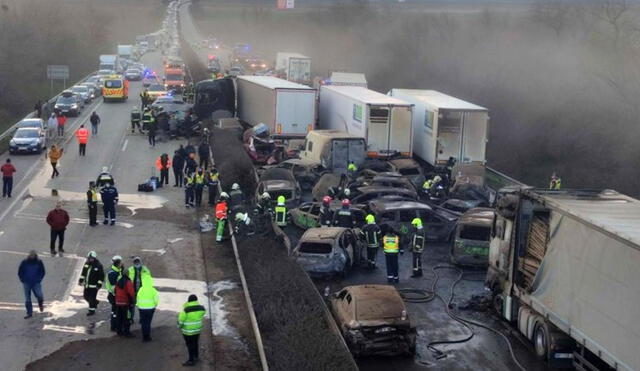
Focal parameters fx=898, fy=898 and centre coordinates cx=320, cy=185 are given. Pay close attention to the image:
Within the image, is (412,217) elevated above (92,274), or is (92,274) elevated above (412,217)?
(92,274)

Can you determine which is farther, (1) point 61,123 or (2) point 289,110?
(1) point 61,123

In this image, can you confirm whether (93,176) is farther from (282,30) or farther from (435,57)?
(282,30)

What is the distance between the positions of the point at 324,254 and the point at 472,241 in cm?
384

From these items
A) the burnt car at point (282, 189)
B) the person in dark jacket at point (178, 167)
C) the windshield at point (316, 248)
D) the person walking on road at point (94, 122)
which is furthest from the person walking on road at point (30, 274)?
the person walking on road at point (94, 122)

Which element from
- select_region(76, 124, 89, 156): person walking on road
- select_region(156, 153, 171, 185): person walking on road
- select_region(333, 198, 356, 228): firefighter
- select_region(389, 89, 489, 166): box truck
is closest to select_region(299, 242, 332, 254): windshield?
select_region(333, 198, 356, 228): firefighter

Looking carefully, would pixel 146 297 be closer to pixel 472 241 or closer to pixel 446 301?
pixel 446 301

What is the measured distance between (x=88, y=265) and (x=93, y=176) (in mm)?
17160

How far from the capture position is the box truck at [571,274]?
1309 cm

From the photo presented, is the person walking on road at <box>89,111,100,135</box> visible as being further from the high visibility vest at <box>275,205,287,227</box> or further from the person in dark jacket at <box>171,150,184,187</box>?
the high visibility vest at <box>275,205,287,227</box>

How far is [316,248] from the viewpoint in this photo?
21.2 m

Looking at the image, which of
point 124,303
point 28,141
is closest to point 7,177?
point 28,141

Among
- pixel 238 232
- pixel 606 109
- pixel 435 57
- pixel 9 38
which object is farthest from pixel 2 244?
pixel 435 57

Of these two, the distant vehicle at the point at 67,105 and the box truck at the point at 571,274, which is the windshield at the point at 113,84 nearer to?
the distant vehicle at the point at 67,105

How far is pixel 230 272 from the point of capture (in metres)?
22.1
